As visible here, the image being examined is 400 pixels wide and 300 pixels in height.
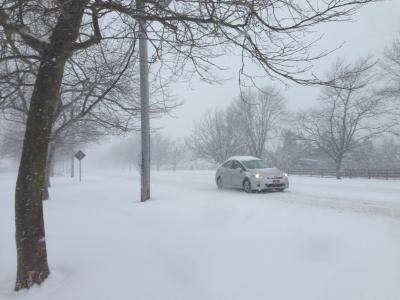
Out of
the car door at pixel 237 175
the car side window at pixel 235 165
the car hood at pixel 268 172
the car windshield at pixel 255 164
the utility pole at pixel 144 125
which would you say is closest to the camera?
the utility pole at pixel 144 125

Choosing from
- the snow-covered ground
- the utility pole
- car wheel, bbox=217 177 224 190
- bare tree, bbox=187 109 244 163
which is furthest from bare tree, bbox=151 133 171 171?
the snow-covered ground

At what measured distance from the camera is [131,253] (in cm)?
564

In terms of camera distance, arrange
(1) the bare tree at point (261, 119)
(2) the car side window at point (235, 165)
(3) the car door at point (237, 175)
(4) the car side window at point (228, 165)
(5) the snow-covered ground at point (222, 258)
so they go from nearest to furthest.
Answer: (5) the snow-covered ground at point (222, 258) → (3) the car door at point (237, 175) → (2) the car side window at point (235, 165) → (4) the car side window at point (228, 165) → (1) the bare tree at point (261, 119)

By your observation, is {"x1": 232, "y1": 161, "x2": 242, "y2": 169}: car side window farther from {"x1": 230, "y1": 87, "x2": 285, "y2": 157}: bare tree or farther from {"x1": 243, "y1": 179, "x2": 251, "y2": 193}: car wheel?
{"x1": 230, "y1": 87, "x2": 285, "y2": 157}: bare tree

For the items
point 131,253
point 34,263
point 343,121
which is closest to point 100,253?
point 131,253

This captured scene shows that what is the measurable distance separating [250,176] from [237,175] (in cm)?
103

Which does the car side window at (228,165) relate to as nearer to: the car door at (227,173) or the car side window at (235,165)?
the car door at (227,173)

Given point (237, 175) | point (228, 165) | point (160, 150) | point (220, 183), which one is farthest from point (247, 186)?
point (160, 150)

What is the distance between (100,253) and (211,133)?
43.9 m

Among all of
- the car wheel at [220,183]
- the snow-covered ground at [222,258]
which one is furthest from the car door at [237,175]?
the snow-covered ground at [222,258]

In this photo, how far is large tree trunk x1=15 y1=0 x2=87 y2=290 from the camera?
4500 mm

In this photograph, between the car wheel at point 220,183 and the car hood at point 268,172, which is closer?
the car hood at point 268,172

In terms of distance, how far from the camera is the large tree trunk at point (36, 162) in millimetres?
4500

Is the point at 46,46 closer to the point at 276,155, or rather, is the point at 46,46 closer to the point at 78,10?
the point at 78,10
